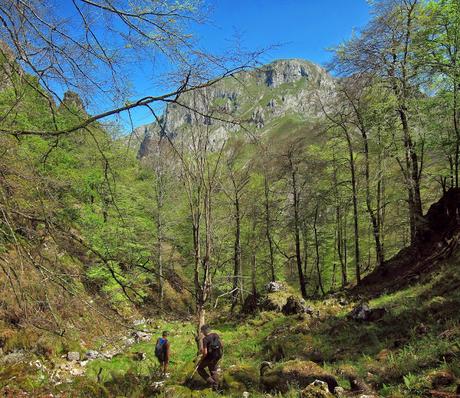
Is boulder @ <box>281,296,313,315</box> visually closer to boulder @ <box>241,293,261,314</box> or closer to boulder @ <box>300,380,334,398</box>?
boulder @ <box>241,293,261,314</box>

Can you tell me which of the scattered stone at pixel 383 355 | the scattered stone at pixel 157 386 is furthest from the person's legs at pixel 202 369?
the scattered stone at pixel 383 355

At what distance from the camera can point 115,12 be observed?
7.61 ft

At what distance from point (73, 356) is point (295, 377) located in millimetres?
7934

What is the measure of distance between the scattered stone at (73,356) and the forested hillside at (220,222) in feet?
0.16

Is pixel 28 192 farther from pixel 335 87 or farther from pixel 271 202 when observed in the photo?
pixel 271 202

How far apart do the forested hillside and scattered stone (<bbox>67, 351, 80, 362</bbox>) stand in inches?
2.0

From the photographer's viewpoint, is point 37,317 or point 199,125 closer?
point 37,317

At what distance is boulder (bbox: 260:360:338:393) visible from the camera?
6188 mm

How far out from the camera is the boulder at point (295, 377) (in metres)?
6.19

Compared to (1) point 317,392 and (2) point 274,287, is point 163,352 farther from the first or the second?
(2) point 274,287

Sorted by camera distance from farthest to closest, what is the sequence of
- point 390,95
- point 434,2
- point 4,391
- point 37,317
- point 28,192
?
point 390,95 < point 434,2 < point 4,391 < point 28,192 < point 37,317

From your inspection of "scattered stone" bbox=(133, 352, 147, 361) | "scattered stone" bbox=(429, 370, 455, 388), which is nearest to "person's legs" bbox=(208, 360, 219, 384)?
"scattered stone" bbox=(429, 370, 455, 388)

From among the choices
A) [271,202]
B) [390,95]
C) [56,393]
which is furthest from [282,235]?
[56,393]

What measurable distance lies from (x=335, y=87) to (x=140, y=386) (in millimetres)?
14204
